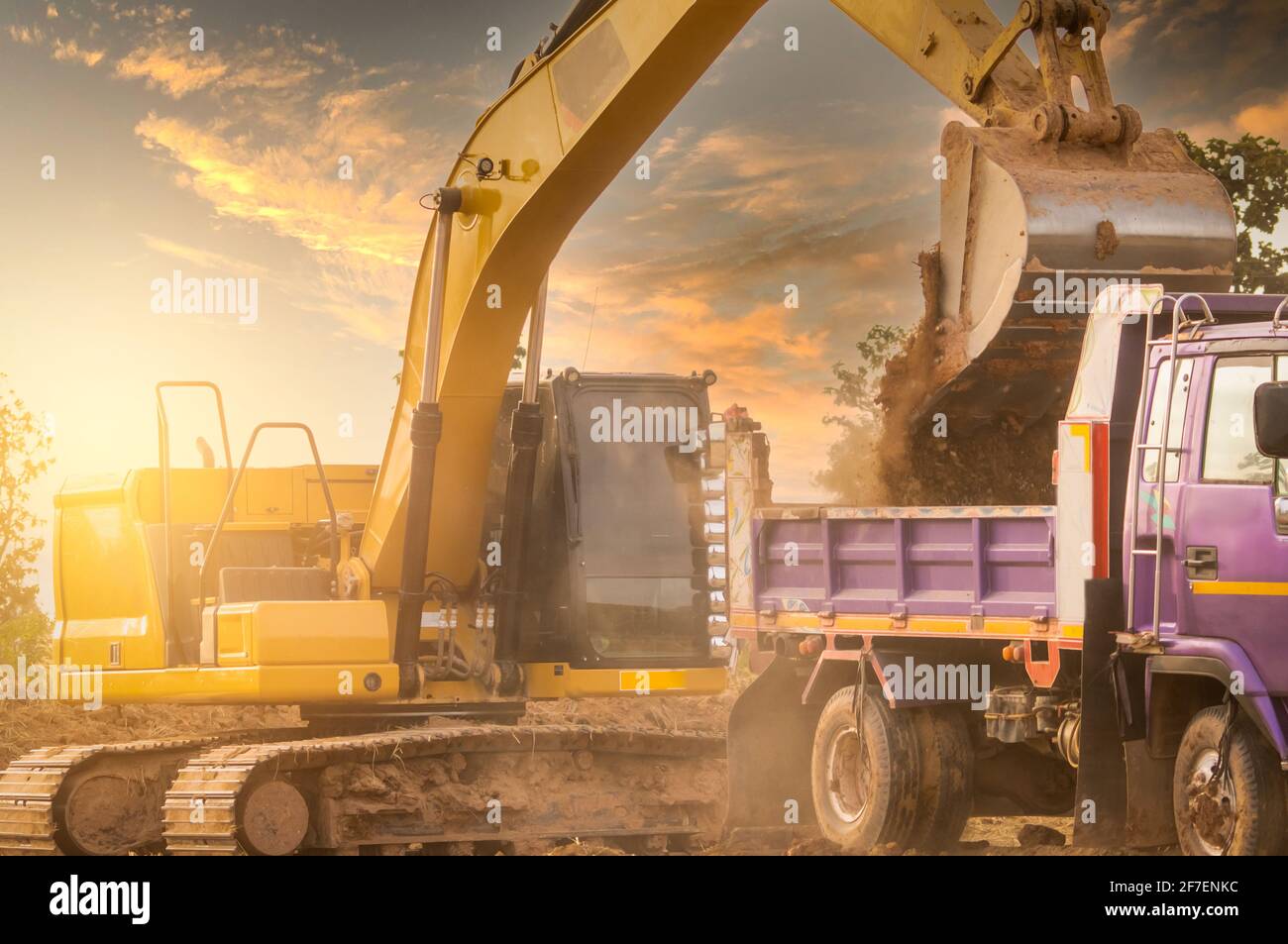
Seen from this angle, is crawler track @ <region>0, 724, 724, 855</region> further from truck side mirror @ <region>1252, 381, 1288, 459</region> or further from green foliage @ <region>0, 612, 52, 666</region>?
green foliage @ <region>0, 612, 52, 666</region>

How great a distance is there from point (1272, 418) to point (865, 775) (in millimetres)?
4196

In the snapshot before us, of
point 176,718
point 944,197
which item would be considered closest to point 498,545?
point 944,197

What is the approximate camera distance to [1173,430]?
977cm

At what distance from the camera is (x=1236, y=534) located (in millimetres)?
9344

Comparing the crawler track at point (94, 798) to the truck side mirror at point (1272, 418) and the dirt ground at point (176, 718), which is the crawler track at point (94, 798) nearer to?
the dirt ground at point (176, 718)

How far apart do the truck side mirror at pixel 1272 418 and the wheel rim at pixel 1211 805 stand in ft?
5.30

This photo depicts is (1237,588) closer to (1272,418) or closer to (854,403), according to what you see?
(1272,418)

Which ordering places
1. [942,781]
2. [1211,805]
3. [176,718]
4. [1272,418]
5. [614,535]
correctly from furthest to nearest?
[176,718], [614,535], [942,781], [1211,805], [1272,418]

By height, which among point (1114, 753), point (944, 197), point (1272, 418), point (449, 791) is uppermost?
point (944, 197)

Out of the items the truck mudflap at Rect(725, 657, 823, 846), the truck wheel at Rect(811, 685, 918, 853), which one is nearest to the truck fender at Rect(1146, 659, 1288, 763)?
the truck wheel at Rect(811, 685, 918, 853)

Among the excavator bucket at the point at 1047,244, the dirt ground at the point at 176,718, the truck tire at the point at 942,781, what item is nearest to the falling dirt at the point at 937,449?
the excavator bucket at the point at 1047,244

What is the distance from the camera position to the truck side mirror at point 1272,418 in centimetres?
877
